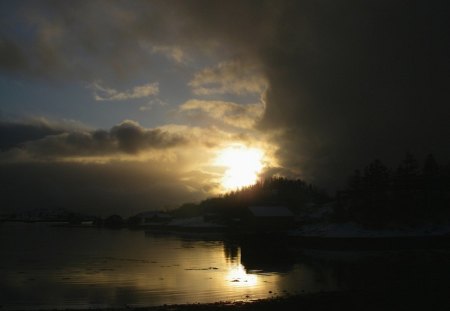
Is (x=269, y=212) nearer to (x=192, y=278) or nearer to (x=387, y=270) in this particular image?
(x=387, y=270)

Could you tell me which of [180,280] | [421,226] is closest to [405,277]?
[180,280]

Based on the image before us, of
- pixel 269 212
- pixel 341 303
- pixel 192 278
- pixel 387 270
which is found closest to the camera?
pixel 341 303

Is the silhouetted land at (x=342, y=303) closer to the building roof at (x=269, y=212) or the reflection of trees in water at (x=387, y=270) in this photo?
the reflection of trees in water at (x=387, y=270)

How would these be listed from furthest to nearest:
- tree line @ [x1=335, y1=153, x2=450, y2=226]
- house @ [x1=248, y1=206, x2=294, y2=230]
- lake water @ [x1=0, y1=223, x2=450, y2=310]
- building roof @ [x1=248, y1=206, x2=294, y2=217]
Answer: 1. building roof @ [x1=248, y1=206, x2=294, y2=217]
2. house @ [x1=248, y1=206, x2=294, y2=230]
3. tree line @ [x1=335, y1=153, x2=450, y2=226]
4. lake water @ [x1=0, y1=223, x2=450, y2=310]

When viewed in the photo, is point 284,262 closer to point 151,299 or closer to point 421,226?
point 151,299

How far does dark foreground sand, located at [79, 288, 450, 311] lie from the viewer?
2383cm

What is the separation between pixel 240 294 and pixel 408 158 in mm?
74260

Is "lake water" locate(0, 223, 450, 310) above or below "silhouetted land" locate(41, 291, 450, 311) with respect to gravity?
above

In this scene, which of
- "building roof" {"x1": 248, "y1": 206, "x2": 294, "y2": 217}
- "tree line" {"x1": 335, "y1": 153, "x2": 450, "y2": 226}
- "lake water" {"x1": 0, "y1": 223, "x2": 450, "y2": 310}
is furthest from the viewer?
"building roof" {"x1": 248, "y1": 206, "x2": 294, "y2": 217}

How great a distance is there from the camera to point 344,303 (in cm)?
2498

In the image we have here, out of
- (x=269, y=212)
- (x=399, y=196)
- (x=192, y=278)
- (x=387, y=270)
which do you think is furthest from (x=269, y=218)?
(x=192, y=278)

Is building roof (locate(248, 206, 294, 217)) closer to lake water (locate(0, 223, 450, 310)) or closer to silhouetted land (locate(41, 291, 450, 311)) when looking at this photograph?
lake water (locate(0, 223, 450, 310))

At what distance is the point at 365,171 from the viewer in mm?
98375

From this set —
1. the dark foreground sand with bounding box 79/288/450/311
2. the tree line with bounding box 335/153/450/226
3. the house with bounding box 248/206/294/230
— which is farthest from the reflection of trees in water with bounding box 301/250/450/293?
the house with bounding box 248/206/294/230
